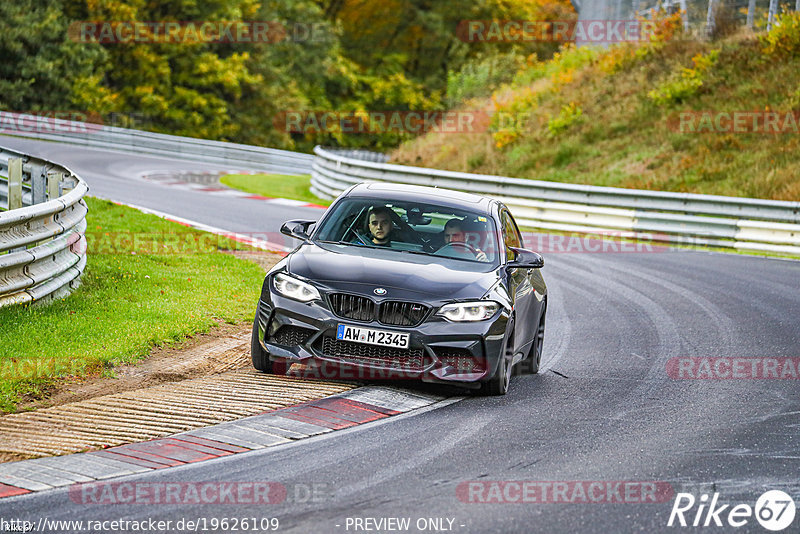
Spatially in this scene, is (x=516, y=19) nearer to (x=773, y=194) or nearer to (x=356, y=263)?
(x=773, y=194)

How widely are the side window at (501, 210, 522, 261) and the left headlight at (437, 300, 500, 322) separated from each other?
122cm

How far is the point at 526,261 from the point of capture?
9.09 m

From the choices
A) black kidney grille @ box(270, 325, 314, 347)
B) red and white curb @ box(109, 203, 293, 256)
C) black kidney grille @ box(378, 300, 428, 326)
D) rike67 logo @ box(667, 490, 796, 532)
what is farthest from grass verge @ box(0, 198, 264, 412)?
rike67 logo @ box(667, 490, 796, 532)

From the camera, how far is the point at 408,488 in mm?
5785

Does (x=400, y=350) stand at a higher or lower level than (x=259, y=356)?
higher

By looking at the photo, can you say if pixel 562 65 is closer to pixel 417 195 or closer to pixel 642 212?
pixel 642 212

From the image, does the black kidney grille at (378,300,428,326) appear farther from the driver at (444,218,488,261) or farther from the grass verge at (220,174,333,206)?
the grass verge at (220,174,333,206)

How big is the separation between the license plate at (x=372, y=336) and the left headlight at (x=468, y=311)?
375 millimetres

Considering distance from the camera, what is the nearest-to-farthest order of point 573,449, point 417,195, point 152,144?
point 573,449, point 417,195, point 152,144

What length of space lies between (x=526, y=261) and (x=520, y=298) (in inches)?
15.8

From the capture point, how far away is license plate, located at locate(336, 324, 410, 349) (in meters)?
7.84

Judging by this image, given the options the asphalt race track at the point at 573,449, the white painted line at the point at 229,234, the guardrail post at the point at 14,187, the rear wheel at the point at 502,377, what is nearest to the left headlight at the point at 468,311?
the rear wheel at the point at 502,377

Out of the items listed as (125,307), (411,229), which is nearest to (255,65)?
(125,307)

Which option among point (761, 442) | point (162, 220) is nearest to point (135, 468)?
point (761, 442)
